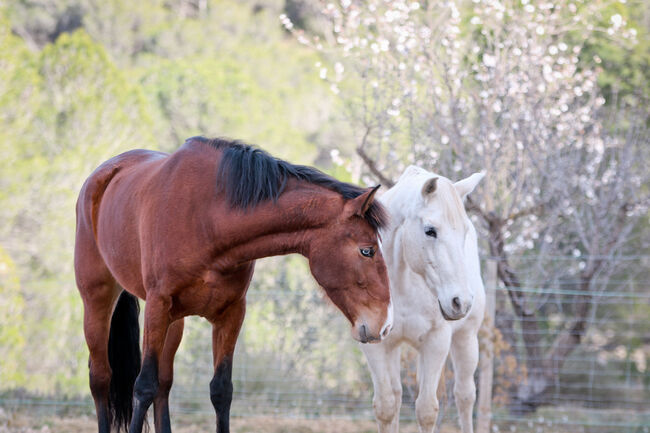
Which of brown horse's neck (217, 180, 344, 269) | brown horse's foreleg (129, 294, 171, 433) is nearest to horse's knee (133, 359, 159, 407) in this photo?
brown horse's foreleg (129, 294, 171, 433)

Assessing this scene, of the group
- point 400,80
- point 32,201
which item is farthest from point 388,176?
point 32,201

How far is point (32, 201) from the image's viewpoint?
12.8 meters

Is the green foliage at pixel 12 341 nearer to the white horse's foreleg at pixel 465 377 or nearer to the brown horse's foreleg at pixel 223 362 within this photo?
the brown horse's foreleg at pixel 223 362

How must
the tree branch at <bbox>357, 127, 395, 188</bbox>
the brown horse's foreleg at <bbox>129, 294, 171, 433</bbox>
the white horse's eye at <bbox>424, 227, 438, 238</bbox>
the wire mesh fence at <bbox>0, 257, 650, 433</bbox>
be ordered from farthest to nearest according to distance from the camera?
the tree branch at <bbox>357, 127, 395, 188</bbox> < the wire mesh fence at <bbox>0, 257, 650, 433</bbox> < the white horse's eye at <bbox>424, 227, 438, 238</bbox> < the brown horse's foreleg at <bbox>129, 294, 171, 433</bbox>

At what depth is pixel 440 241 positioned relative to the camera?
342 cm

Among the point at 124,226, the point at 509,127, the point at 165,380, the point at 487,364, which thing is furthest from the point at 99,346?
the point at 509,127

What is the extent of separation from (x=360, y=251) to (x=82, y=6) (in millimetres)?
24184

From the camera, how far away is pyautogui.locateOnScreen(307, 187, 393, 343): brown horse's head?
284 cm

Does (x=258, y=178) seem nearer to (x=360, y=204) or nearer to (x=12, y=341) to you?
(x=360, y=204)

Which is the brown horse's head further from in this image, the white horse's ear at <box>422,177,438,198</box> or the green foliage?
the green foliage

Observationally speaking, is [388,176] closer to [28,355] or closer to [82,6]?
[28,355]

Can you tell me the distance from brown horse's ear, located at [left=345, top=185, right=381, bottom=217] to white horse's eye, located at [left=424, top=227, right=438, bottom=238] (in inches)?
25.0

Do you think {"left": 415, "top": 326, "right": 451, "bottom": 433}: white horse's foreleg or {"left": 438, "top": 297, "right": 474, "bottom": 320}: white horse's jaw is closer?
{"left": 438, "top": 297, "right": 474, "bottom": 320}: white horse's jaw

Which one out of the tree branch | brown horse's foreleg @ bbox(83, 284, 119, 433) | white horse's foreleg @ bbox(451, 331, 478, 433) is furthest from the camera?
the tree branch
